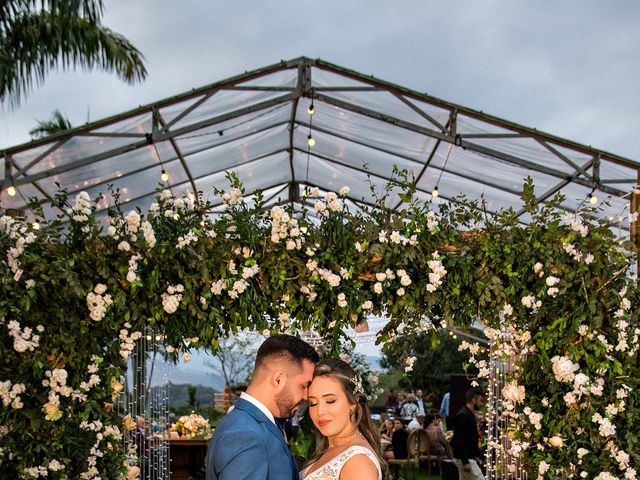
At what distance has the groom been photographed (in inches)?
113

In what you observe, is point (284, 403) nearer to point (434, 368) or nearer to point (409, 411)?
point (409, 411)

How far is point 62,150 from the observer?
29.3 feet

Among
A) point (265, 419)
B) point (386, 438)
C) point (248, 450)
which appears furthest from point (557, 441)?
point (386, 438)

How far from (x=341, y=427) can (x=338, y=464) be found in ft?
0.58

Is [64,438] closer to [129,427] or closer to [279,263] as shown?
[129,427]

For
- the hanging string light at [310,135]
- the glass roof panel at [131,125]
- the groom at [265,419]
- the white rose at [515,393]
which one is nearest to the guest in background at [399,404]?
the hanging string light at [310,135]

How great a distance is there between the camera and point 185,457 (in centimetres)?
1044

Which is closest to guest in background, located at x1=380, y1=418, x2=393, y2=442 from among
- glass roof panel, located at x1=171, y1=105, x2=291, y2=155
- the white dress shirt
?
glass roof panel, located at x1=171, y1=105, x2=291, y2=155

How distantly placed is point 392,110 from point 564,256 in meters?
4.64

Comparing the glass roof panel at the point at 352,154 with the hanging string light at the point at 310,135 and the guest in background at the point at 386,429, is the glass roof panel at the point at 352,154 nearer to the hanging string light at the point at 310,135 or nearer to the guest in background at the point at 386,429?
the hanging string light at the point at 310,135

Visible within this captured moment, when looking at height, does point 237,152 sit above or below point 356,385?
above

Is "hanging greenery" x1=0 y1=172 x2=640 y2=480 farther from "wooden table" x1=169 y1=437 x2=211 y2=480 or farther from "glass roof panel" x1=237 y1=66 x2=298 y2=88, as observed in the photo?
"wooden table" x1=169 y1=437 x2=211 y2=480

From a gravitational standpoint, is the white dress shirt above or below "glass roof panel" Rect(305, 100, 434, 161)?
below

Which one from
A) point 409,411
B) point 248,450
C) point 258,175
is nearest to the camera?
point 248,450
